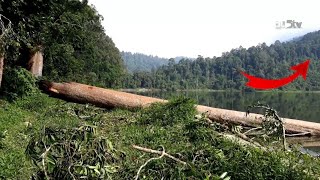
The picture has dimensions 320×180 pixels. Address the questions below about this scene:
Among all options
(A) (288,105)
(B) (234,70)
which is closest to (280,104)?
(A) (288,105)

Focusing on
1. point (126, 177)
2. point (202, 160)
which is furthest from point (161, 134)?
point (126, 177)

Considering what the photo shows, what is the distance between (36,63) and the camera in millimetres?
15359

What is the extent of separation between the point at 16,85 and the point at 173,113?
6.33 m

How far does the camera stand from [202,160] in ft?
16.3

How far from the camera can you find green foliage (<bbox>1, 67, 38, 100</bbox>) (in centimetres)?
1309

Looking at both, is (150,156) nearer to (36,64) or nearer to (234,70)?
(36,64)

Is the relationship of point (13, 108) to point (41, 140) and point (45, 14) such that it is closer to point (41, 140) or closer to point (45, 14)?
point (45, 14)

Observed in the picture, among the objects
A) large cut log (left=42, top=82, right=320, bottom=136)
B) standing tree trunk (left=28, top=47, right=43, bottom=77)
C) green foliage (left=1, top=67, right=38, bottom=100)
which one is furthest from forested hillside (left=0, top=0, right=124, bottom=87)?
large cut log (left=42, top=82, right=320, bottom=136)

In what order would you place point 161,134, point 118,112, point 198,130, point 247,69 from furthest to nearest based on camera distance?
point 247,69 → point 118,112 → point 161,134 → point 198,130

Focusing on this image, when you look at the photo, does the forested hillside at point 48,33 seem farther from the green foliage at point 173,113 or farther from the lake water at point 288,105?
the lake water at point 288,105

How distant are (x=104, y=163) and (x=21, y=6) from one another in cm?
1010

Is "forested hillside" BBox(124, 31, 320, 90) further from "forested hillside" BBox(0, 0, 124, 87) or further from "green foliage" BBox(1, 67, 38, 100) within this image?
"green foliage" BBox(1, 67, 38, 100)

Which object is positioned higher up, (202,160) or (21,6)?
(21,6)

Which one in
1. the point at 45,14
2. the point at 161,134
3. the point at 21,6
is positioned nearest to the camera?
the point at 161,134
